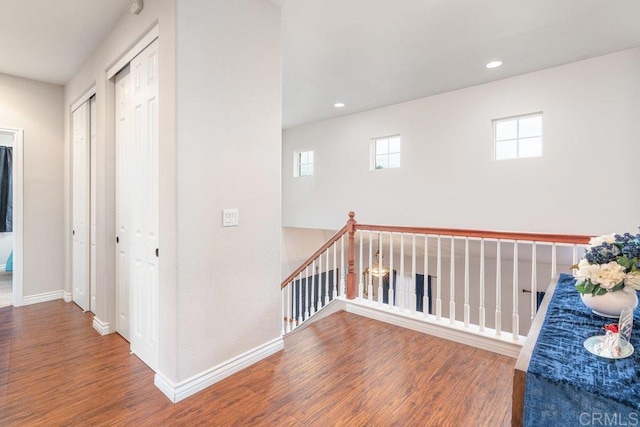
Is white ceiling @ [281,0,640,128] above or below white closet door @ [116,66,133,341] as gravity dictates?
above

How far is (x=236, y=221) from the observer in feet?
7.20

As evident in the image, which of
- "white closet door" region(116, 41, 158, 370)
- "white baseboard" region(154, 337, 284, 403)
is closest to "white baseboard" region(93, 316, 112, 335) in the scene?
"white closet door" region(116, 41, 158, 370)

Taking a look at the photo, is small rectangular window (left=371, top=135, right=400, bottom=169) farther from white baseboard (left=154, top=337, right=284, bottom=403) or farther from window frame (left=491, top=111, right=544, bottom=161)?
white baseboard (left=154, top=337, right=284, bottom=403)

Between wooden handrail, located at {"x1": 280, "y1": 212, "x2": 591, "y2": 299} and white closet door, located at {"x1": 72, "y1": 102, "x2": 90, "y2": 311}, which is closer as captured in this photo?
wooden handrail, located at {"x1": 280, "y1": 212, "x2": 591, "y2": 299}

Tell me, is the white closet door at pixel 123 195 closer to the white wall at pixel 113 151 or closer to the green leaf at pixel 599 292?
the white wall at pixel 113 151

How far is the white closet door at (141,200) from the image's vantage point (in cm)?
220

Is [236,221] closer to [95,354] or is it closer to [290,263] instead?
[95,354]

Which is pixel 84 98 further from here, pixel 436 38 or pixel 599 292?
pixel 599 292

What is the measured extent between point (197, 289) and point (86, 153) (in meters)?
2.51

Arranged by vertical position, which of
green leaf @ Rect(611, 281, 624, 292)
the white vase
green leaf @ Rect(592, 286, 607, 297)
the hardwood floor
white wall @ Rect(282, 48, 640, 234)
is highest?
white wall @ Rect(282, 48, 640, 234)

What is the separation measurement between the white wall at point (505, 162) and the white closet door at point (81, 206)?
12.8 feet

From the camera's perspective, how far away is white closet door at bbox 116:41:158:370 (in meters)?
2.20

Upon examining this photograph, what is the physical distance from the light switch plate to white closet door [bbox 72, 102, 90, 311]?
222 centimetres

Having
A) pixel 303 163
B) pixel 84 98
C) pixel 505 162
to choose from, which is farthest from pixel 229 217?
pixel 303 163
